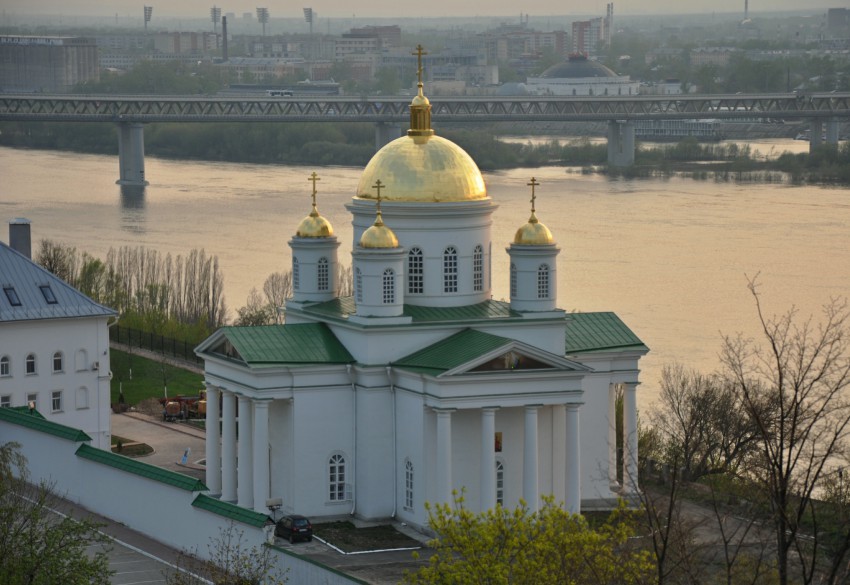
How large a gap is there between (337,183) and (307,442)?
44544 millimetres

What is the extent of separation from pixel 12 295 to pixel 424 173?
6309 mm

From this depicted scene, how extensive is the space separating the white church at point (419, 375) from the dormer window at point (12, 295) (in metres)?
4.08

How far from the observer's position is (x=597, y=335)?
78.2 feet

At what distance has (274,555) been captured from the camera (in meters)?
18.8

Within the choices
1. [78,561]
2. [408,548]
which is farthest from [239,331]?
[78,561]

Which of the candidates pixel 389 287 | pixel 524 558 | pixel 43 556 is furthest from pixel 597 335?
pixel 43 556

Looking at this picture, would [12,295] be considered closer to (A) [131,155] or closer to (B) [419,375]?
(B) [419,375]

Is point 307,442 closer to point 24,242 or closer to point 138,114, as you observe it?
point 24,242

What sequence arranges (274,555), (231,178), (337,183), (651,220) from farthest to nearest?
(231,178) < (337,183) < (651,220) < (274,555)

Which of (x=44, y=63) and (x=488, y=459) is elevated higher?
(x=44, y=63)

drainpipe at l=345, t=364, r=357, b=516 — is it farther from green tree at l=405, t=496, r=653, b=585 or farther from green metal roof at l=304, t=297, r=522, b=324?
green tree at l=405, t=496, r=653, b=585

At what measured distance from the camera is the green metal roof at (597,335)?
77.4 ft

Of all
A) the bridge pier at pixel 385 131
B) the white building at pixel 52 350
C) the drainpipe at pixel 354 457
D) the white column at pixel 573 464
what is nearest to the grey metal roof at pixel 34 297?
the white building at pixel 52 350

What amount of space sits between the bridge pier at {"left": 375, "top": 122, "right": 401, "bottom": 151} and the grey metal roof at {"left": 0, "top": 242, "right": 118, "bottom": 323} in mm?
47196
